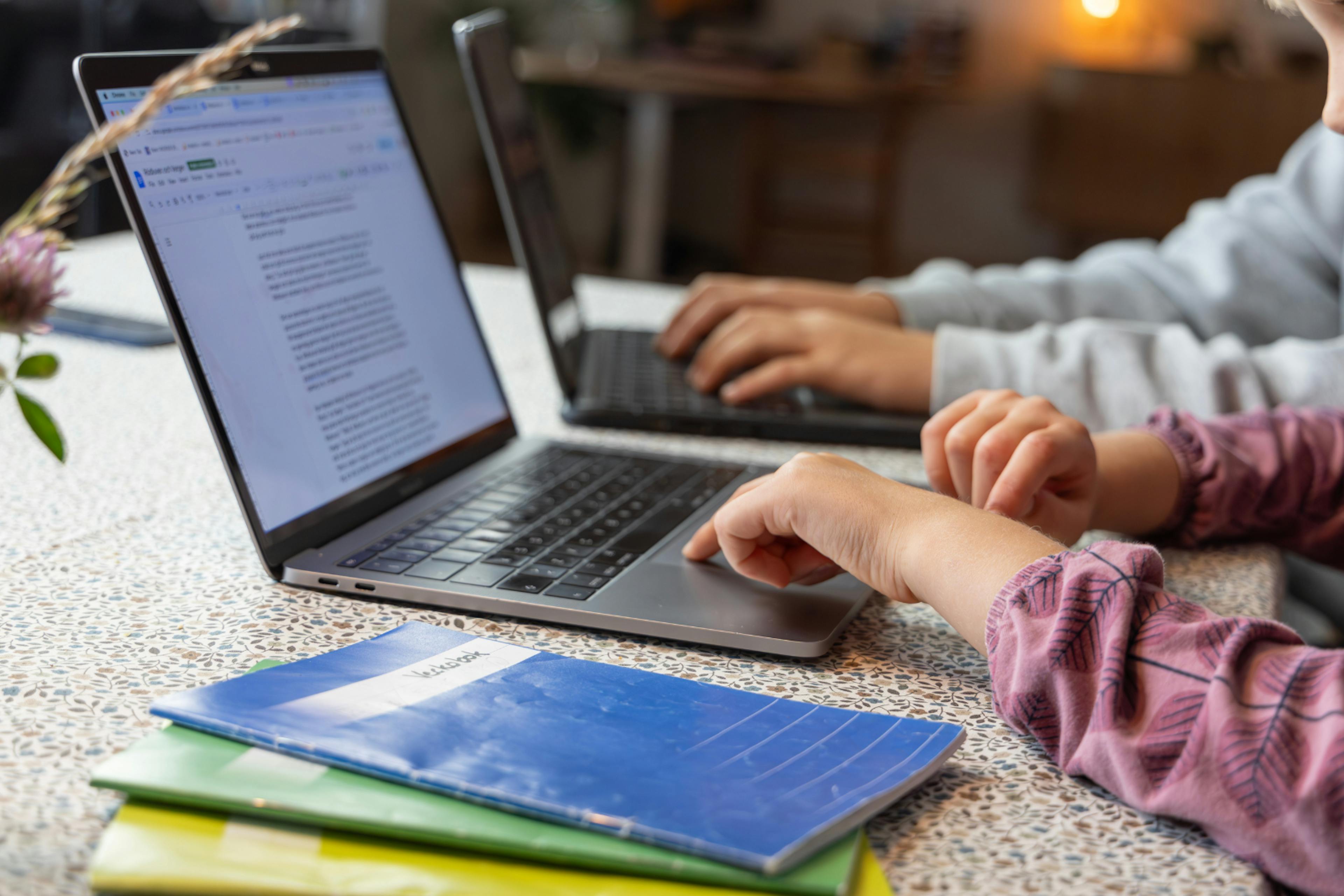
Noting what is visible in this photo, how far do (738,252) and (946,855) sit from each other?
5122 millimetres

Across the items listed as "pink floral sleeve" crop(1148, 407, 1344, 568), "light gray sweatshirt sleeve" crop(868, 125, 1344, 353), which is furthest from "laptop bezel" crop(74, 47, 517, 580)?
"light gray sweatshirt sleeve" crop(868, 125, 1344, 353)

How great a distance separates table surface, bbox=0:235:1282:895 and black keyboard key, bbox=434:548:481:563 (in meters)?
0.05

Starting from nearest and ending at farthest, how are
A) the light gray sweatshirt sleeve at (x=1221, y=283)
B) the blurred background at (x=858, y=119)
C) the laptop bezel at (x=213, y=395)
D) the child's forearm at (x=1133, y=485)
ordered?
the laptop bezel at (x=213, y=395)
the child's forearm at (x=1133, y=485)
the light gray sweatshirt sleeve at (x=1221, y=283)
the blurred background at (x=858, y=119)

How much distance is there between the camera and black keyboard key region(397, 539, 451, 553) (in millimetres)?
626

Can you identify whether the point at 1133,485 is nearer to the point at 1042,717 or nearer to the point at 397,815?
the point at 1042,717

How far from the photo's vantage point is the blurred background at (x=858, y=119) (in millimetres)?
4707

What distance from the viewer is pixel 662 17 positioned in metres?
5.47

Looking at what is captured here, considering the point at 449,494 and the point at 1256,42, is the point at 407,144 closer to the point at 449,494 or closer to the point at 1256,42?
the point at 449,494

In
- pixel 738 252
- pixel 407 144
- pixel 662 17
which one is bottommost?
pixel 738 252

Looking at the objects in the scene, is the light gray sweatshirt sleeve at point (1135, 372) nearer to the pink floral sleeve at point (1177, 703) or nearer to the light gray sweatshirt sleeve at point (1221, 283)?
the light gray sweatshirt sleeve at point (1221, 283)

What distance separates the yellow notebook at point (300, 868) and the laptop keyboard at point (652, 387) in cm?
61

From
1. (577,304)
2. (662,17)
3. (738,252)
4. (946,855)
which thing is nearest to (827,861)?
(946,855)

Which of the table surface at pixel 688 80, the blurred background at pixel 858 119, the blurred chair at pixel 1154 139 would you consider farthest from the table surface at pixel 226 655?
the blurred chair at pixel 1154 139

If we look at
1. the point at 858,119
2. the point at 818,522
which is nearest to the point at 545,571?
the point at 818,522
